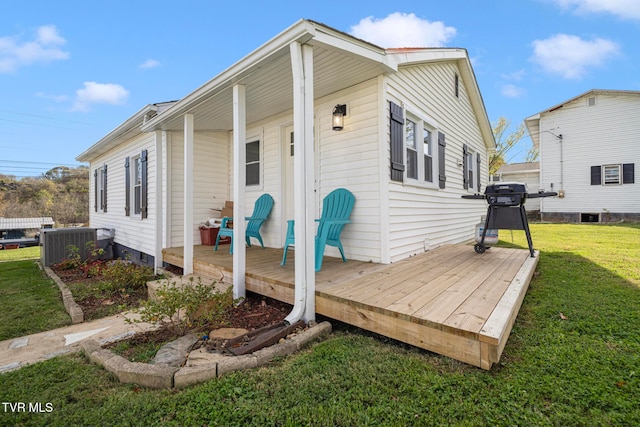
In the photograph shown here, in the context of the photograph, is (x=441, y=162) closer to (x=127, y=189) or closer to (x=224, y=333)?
(x=224, y=333)

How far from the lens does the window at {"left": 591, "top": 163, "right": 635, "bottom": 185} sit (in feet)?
35.6

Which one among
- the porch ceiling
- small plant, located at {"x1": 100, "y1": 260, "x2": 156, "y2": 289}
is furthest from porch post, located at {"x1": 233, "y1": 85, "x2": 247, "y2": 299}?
small plant, located at {"x1": 100, "y1": 260, "x2": 156, "y2": 289}

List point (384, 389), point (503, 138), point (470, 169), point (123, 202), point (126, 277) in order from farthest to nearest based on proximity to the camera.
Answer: point (503, 138) → point (470, 169) → point (123, 202) → point (126, 277) → point (384, 389)

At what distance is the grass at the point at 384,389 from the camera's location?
1379 mm

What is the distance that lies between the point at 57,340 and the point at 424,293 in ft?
10.4

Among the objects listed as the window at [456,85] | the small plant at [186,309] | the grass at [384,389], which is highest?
the window at [456,85]

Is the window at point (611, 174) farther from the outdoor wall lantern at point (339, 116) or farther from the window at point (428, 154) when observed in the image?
the outdoor wall lantern at point (339, 116)

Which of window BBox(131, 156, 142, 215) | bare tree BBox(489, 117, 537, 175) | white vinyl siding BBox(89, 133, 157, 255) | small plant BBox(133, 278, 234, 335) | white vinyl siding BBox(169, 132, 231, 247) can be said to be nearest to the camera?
small plant BBox(133, 278, 234, 335)

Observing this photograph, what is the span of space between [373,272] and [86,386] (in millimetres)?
2425

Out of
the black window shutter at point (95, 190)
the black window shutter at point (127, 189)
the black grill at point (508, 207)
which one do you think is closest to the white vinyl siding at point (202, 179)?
the black window shutter at point (127, 189)

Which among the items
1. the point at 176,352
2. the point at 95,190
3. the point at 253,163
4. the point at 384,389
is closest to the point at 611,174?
the point at 253,163

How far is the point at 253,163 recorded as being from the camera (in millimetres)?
5328

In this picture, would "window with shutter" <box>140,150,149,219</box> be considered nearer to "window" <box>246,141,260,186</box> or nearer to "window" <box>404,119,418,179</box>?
"window" <box>246,141,260,186</box>

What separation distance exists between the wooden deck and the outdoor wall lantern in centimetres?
175
